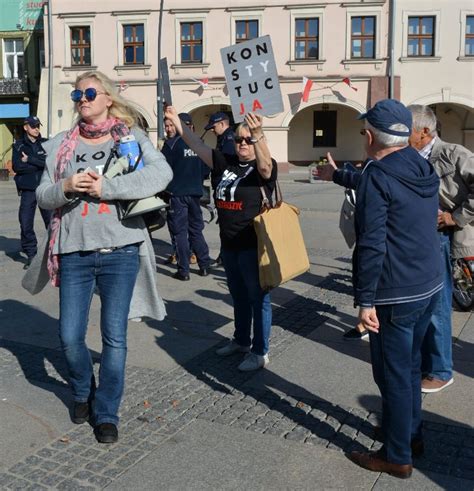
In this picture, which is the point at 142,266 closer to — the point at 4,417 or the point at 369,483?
the point at 4,417

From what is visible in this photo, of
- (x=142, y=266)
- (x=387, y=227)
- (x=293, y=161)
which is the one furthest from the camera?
(x=293, y=161)

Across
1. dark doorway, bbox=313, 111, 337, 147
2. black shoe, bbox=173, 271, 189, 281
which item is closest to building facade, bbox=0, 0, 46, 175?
dark doorway, bbox=313, 111, 337, 147

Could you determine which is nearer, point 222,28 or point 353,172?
point 353,172

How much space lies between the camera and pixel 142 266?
3783 mm

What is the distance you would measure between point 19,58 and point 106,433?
3694 cm

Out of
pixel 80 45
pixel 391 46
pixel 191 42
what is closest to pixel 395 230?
pixel 391 46

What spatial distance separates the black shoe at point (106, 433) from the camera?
3.55 m

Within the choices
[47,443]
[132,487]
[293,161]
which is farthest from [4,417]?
[293,161]

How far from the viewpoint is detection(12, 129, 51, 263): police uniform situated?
A: 347 inches

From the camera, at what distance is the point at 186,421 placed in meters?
3.88

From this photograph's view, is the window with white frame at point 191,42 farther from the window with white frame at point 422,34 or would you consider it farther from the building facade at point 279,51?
the window with white frame at point 422,34

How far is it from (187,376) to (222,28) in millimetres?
28505

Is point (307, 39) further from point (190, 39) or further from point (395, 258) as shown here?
point (395, 258)

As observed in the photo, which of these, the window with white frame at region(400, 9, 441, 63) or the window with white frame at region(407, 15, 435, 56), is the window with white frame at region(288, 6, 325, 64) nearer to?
the window with white frame at region(400, 9, 441, 63)
